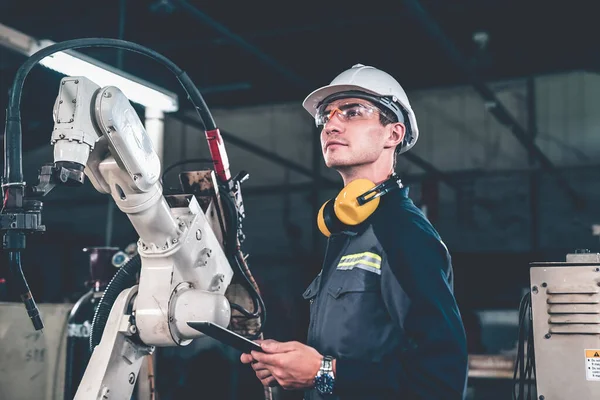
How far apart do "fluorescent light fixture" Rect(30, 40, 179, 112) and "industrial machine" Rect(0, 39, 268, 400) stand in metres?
1.30

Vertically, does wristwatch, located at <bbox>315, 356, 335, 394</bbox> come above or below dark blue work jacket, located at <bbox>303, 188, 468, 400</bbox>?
below

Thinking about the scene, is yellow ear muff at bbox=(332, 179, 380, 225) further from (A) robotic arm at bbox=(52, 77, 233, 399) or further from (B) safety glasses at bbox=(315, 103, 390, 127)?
(A) robotic arm at bbox=(52, 77, 233, 399)

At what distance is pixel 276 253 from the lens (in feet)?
24.0

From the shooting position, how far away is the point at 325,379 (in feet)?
→ 5.25

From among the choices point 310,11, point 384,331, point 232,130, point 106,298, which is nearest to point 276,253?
point 232,130

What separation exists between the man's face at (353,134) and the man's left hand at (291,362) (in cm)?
66

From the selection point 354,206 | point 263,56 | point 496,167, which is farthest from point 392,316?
point 496,167

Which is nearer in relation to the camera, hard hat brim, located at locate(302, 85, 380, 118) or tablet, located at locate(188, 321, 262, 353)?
tablet, located at locate(188, 321, 262, 353)

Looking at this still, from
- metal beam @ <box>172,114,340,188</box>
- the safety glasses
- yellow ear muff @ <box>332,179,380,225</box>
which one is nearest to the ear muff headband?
yellow ear muff @ <box>332,179,380,225</box>

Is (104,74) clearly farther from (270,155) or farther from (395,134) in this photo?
(270,155)

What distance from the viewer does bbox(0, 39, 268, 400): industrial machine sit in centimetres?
175

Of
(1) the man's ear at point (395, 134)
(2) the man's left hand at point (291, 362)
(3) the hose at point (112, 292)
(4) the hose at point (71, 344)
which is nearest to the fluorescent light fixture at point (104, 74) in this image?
(4) the hose at point (71, 344)

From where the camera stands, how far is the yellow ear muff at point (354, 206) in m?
1.82

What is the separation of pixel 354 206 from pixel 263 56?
4127mm
